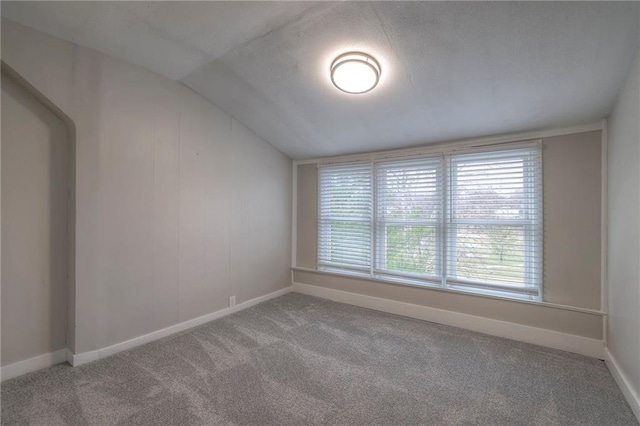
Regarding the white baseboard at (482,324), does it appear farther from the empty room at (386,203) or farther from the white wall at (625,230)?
the white wall at (625,230)

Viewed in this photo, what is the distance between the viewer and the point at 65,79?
214cm

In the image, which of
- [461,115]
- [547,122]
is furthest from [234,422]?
[547,122]

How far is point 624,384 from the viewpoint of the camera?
193 centimetres

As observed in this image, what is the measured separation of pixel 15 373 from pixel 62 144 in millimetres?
1706

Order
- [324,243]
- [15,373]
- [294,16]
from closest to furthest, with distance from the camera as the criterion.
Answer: [294,16] → [15,373] → [324,243]

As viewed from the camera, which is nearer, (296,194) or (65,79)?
(65,79)

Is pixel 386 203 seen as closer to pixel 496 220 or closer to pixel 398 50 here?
pixel 496 220

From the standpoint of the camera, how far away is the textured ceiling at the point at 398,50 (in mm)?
1735

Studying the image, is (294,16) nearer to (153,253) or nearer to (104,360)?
(153,253)

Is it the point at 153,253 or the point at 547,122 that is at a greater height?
the point at 547,122

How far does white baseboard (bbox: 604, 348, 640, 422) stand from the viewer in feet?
5.71

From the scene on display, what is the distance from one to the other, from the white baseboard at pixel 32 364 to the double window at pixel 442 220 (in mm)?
2854

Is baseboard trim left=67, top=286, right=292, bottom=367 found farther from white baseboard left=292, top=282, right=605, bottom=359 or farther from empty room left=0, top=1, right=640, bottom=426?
white baseboard left=292, top=282, right=605, bottom=359

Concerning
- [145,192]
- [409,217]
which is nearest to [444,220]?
[409,217]
